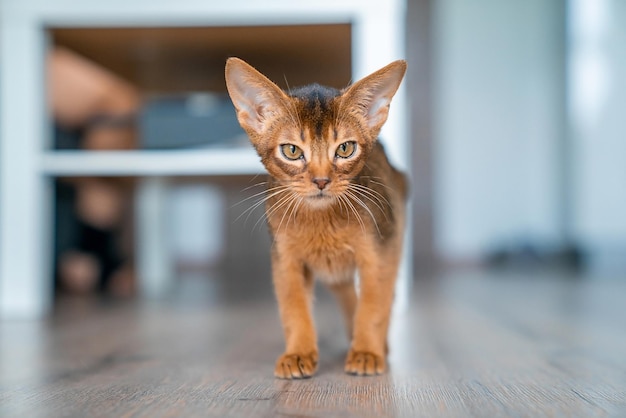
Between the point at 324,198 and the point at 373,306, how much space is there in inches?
9.2

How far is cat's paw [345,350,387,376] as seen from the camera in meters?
1.17

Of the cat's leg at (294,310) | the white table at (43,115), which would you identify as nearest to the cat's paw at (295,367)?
the cat's leg at (294,310)

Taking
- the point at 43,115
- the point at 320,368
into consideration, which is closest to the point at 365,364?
the point at 320,368

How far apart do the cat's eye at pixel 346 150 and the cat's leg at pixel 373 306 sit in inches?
7.8

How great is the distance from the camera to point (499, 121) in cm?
455

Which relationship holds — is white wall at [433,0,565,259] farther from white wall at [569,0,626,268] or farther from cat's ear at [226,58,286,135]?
cat's ear at [226,58,286,135]

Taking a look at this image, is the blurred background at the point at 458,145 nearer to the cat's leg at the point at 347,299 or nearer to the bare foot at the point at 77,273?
the bare foot at the point at 77,273

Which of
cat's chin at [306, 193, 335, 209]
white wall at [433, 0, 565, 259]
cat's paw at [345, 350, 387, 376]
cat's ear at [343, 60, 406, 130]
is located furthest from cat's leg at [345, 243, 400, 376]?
white wall at [433, 0, 565, 259]

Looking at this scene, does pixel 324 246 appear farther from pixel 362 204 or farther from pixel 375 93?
pixel 375 93

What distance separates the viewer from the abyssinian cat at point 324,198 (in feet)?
3.79

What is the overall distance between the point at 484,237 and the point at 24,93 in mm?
3235

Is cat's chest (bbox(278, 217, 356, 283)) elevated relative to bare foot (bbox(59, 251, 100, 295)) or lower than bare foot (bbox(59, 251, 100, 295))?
elevated

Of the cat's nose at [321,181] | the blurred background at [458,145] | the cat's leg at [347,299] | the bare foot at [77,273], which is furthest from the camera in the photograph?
the bare foot at [77,273]

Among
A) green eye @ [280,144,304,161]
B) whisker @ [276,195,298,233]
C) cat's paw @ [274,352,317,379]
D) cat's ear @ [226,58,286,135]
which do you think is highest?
cat's ear @ [226,58,286,135]
